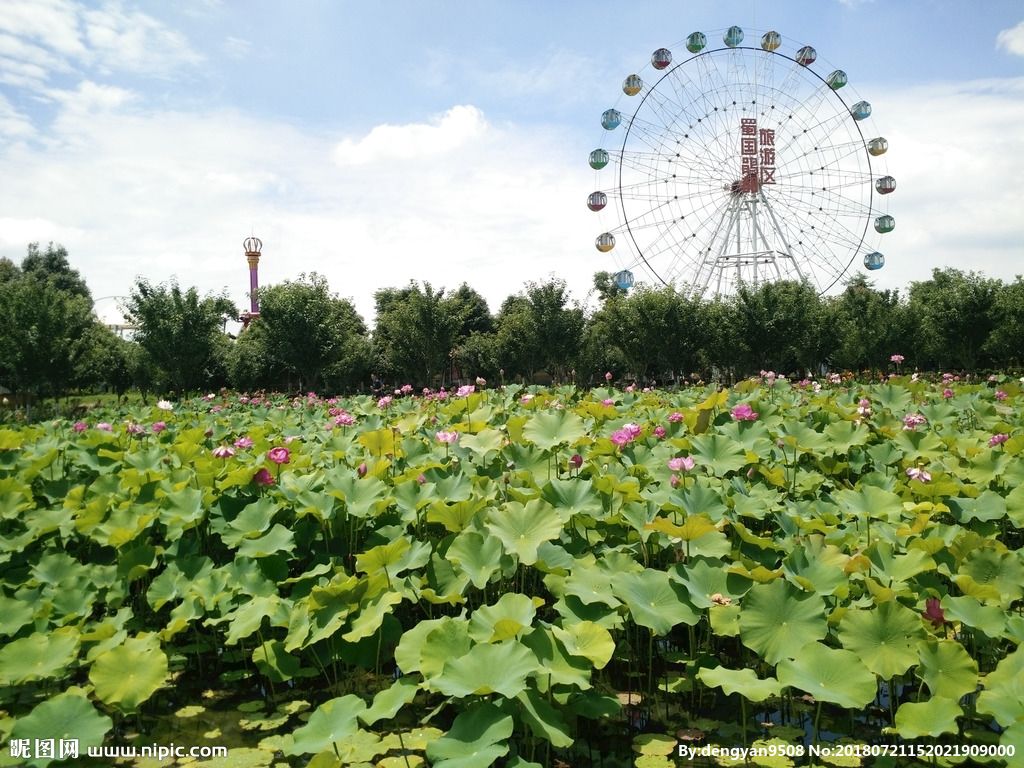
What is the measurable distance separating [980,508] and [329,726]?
306 cm

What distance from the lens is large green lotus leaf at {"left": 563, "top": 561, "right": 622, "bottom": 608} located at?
262 cm

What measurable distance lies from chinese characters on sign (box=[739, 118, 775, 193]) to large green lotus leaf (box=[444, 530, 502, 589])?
3573 centimetres

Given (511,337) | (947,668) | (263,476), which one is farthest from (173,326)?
(947,668)

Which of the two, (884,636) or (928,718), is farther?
(884,636)

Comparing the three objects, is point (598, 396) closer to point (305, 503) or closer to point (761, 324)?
point (305, 503)

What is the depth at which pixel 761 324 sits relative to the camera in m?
30.0

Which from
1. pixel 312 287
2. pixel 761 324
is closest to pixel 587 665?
→ pixel 312 287

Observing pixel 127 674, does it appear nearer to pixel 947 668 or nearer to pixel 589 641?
pixel 589 641

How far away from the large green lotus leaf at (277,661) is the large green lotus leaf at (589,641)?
1168 mm

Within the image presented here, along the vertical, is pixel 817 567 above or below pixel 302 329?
below

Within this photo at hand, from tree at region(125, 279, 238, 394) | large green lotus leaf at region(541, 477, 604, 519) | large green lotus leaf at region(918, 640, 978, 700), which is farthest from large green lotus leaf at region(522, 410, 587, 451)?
tree at region(125, 279, 238, 394)

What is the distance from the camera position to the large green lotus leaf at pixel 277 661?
2.87 m

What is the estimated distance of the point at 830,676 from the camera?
2.19 meters

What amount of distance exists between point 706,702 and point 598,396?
432 centimetres
